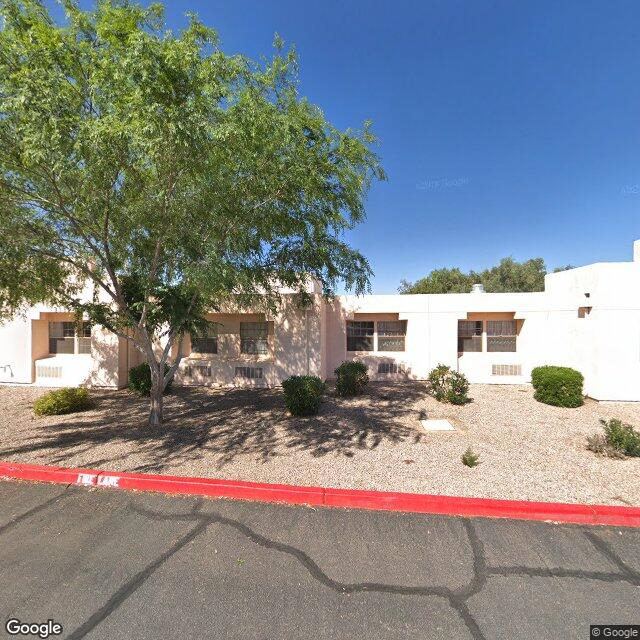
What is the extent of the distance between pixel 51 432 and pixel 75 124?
19.7 feet

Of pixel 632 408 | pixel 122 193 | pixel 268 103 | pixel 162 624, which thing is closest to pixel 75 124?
pixel 122 193

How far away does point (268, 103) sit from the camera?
5434 mm

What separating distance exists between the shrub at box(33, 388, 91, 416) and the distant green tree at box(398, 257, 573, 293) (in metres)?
33.3

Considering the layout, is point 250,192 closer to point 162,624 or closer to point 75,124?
point 75,124

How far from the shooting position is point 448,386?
363 inches

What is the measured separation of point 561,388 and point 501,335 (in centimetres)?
364

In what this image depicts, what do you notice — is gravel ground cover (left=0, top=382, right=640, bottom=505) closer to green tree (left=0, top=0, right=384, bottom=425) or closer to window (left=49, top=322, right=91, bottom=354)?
green tree (left=0, top=0, right=384, bottom=425)

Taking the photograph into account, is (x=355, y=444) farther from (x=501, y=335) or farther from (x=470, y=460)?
(x=501, y=335)

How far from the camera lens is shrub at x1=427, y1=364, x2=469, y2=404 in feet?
29.7

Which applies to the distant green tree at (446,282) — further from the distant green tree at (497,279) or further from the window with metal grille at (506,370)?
the window with metal grille at (506,370)

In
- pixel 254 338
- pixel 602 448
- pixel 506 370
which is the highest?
pixel 254 338

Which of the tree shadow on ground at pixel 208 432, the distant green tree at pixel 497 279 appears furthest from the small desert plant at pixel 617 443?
the distant green tree at pixel 497 279

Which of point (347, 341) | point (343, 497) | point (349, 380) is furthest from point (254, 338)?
point (343, 497)

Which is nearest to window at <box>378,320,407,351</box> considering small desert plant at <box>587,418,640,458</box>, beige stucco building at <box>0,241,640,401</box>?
beige stucco building at <box>0,241,640,401</box>
